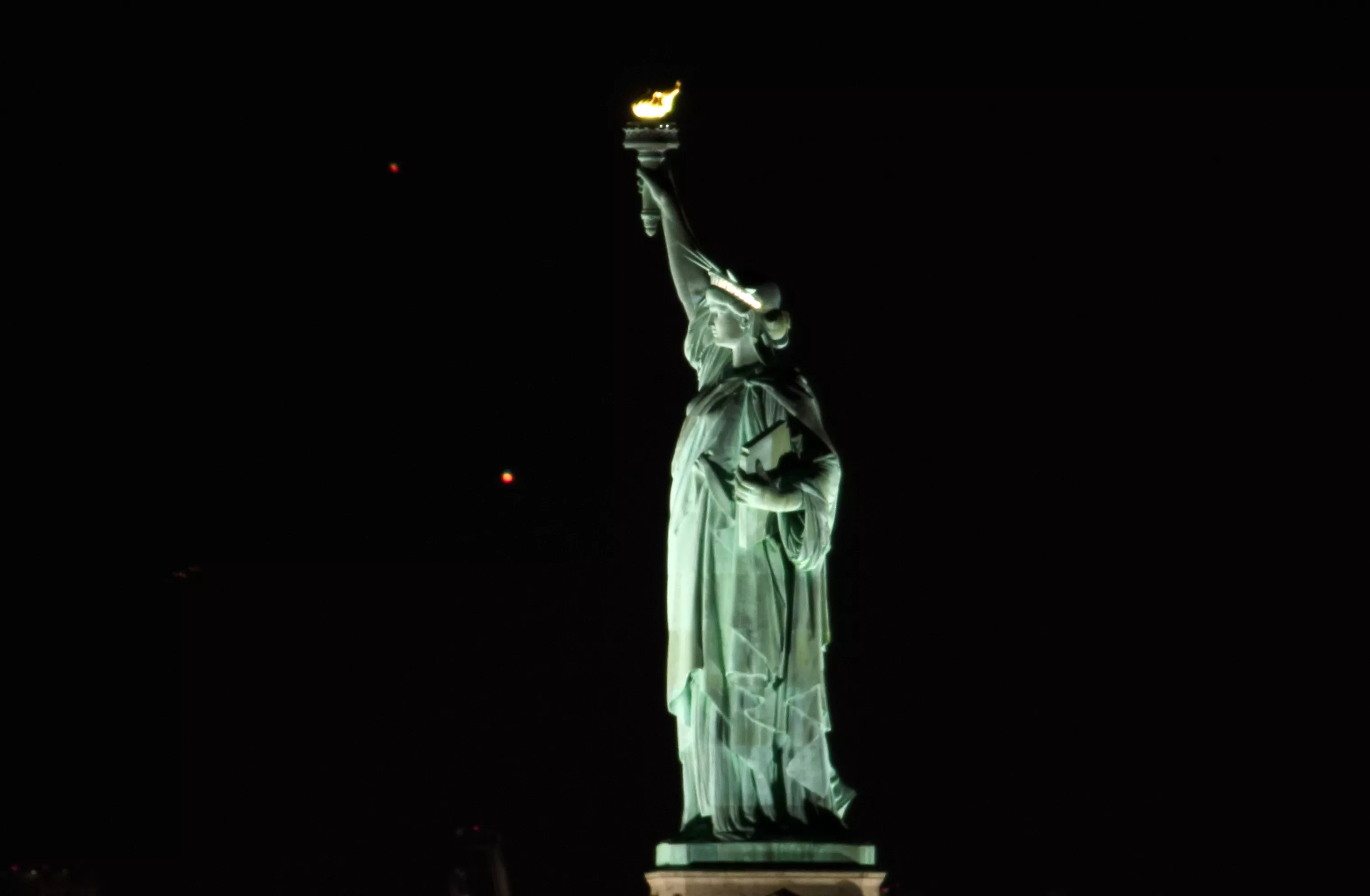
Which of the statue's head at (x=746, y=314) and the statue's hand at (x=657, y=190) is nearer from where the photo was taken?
the statue's head at (x=746, y=314)

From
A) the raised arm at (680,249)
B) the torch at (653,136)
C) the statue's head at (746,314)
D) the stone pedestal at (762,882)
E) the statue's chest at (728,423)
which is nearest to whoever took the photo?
the stone pedestal at (762,882)

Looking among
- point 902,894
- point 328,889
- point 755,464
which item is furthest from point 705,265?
point 328,889

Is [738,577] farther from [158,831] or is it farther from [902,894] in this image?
[158,831]

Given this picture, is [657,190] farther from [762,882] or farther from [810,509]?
[762,882]

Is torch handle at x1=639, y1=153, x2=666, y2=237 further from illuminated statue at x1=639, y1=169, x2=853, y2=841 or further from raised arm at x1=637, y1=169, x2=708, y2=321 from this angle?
illuminated statue at x1=639, y1=169, x2=853, y2=841

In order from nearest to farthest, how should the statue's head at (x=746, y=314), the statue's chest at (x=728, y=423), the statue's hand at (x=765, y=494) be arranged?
1. the statue's hand at (x=765, y=494)
2. the statue's chest at (x=728, y=423)
3. the statue's head at (x=746, y=314)

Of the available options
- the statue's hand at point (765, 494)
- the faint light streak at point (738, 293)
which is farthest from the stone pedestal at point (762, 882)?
the faint light streak at point (738, 293)

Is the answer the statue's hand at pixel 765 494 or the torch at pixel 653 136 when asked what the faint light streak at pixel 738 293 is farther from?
the statue's hand at pixel 765 494

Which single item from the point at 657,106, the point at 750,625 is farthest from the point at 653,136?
the point at 750,625
